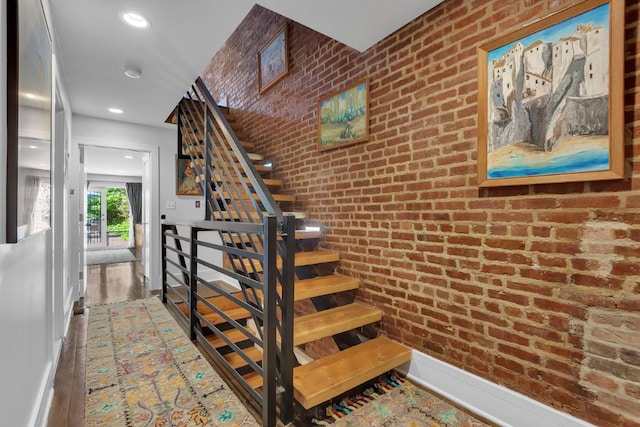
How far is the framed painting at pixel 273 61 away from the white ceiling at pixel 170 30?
1000mm

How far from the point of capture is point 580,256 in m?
1.30

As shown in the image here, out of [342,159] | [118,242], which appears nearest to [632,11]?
[342,159]

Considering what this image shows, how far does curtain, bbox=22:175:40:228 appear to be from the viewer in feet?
3.42

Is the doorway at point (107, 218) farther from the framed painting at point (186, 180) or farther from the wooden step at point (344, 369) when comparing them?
the wooden step at point (344, 369)

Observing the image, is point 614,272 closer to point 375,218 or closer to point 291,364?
point 375,218

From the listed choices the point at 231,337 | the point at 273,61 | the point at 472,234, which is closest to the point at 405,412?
the point at 472,234

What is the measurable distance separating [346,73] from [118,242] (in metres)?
11.6

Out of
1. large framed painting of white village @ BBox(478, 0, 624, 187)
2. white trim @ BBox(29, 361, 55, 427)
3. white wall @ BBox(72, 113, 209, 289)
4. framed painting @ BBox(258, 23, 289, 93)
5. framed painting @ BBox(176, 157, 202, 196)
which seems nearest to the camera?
large framed painting of white village @ BBox(478, 0, 624, 187)

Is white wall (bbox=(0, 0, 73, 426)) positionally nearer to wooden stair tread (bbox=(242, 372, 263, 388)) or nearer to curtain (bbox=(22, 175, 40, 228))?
curtain (bbox=(22, 175, 40, 228))

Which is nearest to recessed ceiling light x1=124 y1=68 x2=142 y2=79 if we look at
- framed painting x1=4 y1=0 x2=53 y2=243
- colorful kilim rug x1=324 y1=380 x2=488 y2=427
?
framed painting x1=4 y1=0 x2=53 y2=243

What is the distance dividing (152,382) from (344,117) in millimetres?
2333

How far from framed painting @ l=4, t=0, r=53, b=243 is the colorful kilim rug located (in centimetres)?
159

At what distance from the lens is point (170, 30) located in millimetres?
2055

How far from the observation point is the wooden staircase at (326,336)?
1.59 meters
